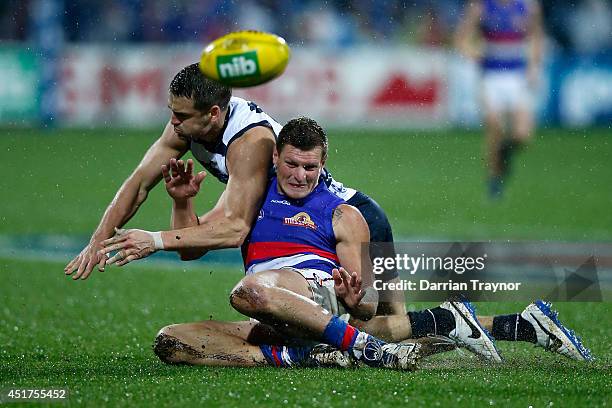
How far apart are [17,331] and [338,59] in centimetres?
1510

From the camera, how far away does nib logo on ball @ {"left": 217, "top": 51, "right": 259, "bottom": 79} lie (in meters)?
5.65

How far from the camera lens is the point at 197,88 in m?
5.98

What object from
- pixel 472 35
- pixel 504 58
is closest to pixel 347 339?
pixel 472 35

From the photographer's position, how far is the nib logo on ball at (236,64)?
5.65 meters

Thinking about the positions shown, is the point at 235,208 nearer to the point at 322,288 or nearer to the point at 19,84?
the point at 322,288

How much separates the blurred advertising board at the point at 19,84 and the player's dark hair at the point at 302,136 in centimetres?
1602

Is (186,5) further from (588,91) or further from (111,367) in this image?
(111,367)

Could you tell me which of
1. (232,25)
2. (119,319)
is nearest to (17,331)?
(119,319)

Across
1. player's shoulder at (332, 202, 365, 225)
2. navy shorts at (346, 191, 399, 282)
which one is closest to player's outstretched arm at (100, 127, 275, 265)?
player's shoulder at (332, 202, 365, 225)

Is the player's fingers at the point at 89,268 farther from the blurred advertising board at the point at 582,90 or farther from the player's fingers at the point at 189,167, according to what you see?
the blurred advertising board at the point at 582,90

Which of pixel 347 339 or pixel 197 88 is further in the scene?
pixel 197 88

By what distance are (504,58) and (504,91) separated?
1.70 ft

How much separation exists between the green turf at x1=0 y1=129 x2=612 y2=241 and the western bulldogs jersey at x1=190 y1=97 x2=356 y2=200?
4.76 meters

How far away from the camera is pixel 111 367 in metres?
5.64
